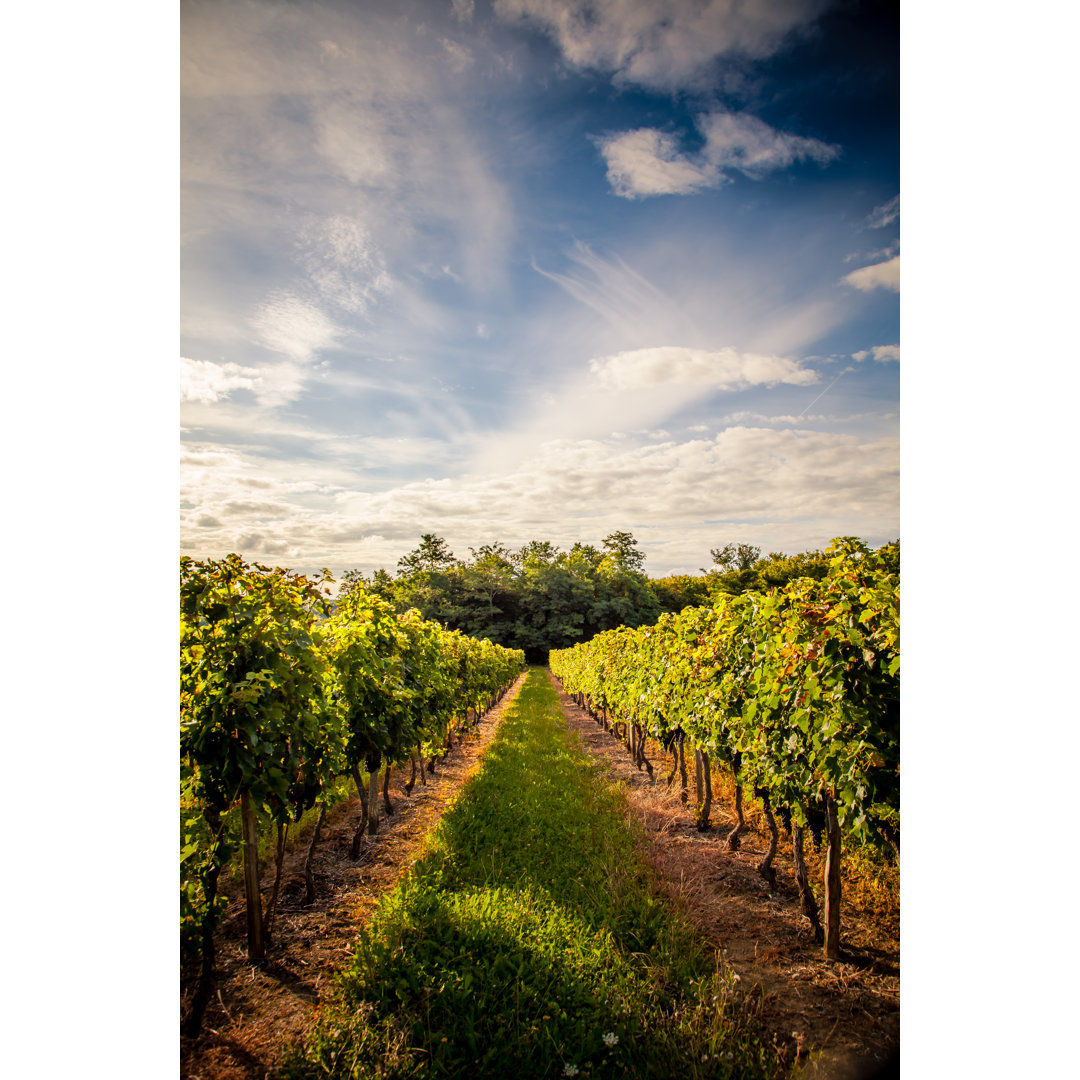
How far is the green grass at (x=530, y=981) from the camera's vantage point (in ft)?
7.50

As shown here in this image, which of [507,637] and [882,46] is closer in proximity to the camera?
[882,46]

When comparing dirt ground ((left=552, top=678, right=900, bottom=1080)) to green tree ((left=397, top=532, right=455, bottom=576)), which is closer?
dirt ground ((left=552, top=678, right=900, bottom=1080))

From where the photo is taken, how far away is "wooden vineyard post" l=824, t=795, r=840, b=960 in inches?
126

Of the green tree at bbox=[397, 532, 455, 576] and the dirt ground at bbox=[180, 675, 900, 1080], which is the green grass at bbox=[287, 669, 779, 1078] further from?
the green tree at bbox=[397, 532, 455, 576]

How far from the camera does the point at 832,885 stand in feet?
10.7

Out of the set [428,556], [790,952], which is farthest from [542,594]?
[790,952]

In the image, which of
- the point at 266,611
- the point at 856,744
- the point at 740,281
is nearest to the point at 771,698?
the point at 856,744

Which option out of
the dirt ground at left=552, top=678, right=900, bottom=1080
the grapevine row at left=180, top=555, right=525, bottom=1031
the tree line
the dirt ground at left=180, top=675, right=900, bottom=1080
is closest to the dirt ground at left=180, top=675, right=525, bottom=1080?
the dirt ground at left=180, top=675, right=900, bottom=1080

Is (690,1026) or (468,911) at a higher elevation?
(690,1026)

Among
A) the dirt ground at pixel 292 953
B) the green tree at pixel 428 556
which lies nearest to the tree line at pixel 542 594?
Answer: the green tree at pixel 428 556

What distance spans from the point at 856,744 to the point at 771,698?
2.29 ft

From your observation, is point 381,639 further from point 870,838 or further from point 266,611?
point 870,838

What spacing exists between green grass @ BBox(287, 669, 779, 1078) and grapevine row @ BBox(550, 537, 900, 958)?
1.20 m

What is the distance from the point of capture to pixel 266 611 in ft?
9.80
